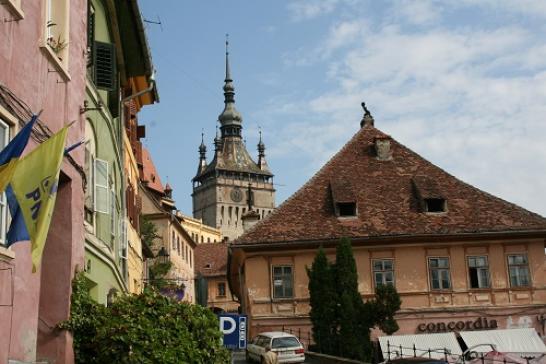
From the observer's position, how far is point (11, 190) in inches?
258

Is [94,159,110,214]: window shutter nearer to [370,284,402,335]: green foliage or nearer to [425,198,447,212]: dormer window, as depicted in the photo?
[370,284,402,335]: green foliage

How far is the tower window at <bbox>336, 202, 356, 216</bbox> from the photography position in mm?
34875

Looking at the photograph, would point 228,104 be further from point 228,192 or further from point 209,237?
point 209,237

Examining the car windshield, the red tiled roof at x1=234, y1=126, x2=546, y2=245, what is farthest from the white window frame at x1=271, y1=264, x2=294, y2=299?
the car windshield

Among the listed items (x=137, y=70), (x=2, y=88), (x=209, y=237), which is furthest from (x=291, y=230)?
(x=209, y=237)

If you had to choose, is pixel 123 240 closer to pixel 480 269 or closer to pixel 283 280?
pixel 283 280

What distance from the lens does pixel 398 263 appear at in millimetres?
33812

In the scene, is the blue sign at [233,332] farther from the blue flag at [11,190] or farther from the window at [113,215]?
the blue flag at [11,190]

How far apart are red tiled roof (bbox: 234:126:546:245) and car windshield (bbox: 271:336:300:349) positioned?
7.01 metres

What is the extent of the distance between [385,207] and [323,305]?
7596 millimetres

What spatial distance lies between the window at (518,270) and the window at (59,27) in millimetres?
27484

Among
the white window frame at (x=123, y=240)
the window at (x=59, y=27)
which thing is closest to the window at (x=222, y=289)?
the white window frame at (x=123, y=240)

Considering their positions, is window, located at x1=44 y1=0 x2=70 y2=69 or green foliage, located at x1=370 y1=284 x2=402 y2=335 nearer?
window, located at x1=44 y1=0 x2=70 y2=69

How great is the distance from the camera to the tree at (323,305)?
28938 millimetres
